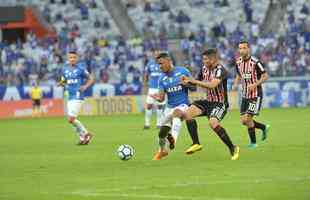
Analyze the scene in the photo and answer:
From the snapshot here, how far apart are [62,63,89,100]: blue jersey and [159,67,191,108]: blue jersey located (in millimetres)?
5069

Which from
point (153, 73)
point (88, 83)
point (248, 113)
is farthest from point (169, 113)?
point (153, 73)

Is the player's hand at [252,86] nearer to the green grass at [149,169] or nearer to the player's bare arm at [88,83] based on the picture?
the green grass at [149,169]

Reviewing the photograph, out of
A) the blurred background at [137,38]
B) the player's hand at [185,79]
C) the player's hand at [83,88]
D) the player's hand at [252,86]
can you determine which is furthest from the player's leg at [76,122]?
the blurred background at [137,38]

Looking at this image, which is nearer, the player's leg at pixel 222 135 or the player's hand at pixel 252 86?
the player's leg at pixel 222 135

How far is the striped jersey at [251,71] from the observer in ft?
65.8

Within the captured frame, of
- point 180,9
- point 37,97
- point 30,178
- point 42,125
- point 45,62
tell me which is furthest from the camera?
point 180,9

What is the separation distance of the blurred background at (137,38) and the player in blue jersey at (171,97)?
22465mm

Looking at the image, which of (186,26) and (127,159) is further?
(186,26)

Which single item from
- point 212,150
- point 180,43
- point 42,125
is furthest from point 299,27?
point 212,150

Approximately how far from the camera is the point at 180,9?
169 ft

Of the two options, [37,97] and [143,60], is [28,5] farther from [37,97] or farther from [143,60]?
[37,97]

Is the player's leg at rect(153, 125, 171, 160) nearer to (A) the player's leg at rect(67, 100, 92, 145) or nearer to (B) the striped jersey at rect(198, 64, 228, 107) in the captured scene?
(B) the striped jersey at rect(198, 64, 228, 107)

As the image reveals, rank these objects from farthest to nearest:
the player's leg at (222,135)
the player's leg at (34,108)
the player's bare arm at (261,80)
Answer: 1. the player's leg at (34,108)
2. the player's bare arm at (261,80)
3. the player's leg at (222,135)

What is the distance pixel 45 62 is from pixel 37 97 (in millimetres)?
4548
